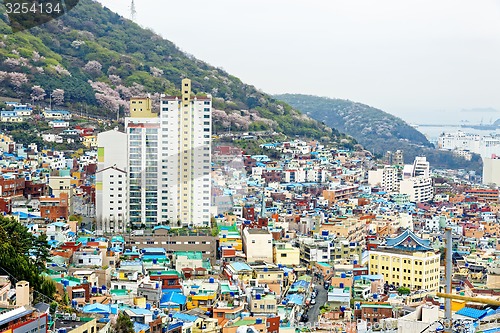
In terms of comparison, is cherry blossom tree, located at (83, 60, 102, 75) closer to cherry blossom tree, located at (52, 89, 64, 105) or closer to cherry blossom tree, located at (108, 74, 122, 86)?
cherry blossom tree, located at (108, 74, 122, 86)

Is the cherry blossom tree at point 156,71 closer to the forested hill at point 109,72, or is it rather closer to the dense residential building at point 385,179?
the forested hill at point 109,72

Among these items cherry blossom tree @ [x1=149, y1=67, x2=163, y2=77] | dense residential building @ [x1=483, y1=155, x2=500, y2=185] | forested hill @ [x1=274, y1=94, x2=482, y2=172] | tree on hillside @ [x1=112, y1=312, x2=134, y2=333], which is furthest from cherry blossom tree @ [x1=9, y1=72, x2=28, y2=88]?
forested hill @ [x1=274, y1=94, x2=482, y2=172]

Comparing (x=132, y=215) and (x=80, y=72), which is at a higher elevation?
(x=80, y=72)

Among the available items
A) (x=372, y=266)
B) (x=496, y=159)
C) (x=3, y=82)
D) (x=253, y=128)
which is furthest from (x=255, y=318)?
(x=496, y=159)

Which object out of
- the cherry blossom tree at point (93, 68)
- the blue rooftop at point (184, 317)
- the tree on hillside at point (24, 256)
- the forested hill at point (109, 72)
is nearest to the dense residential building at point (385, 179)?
the forested hill at point (109, 72)

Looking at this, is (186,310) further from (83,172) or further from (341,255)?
(83,172)

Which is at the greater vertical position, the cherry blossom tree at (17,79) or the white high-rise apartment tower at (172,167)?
the cherry blossom tree at (17,79)

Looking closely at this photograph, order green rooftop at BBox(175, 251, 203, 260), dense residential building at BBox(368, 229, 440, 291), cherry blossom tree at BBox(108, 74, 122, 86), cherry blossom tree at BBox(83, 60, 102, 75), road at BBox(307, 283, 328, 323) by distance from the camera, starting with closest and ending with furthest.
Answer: road at BBox(307, 283, 328, 323), green rooftop at BBox(175, 251, 203, 260), dense residential building at BBox(368, 229, 440, 291), cherry blossom tree at BBox(108, 74, 122, 86), cherry blossom tree at BBox(83, 60, 102, 75)
